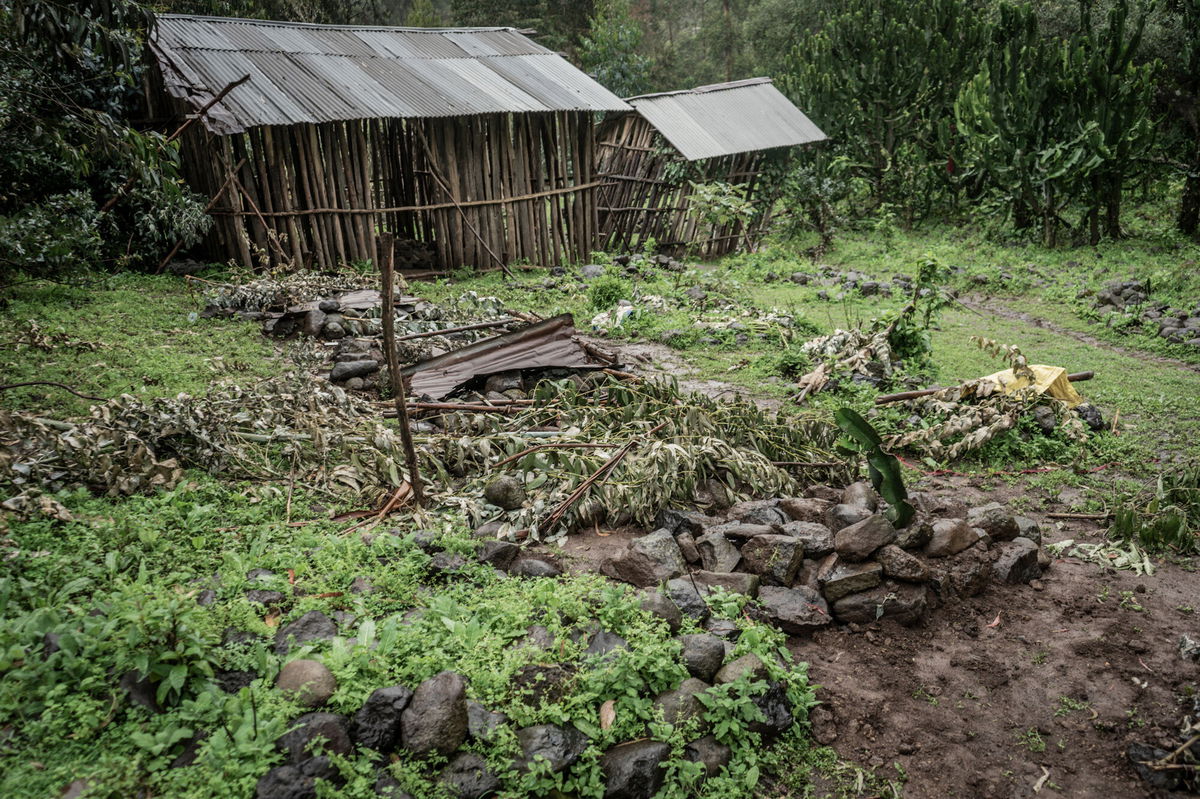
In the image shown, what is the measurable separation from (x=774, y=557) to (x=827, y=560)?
0.31m

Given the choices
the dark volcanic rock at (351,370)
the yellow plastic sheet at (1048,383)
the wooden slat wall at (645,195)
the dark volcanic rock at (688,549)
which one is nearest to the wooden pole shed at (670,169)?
the wooden slat wall at (645,195)

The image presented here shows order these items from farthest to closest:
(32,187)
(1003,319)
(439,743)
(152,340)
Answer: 1. (1003,319)
2. (32,187)
3. (152,340)
4. (439,743)

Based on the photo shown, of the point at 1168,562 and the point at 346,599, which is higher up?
the point at 346,599

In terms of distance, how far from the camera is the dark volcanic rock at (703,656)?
11.6 ft

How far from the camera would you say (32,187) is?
10203 mm

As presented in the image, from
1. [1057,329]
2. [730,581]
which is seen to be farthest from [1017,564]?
[1057,329]

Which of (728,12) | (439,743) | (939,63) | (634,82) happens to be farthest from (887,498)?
(728,12)

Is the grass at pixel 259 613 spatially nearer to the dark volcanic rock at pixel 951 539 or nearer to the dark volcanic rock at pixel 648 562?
the dark volcanic rock at pixel 648 562

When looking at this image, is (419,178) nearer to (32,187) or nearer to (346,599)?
(32,187)

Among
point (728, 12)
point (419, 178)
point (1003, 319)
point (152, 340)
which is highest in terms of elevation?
point (728, 12)

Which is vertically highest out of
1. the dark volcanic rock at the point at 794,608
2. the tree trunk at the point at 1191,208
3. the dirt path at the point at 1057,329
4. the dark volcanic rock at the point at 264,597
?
the tree trunk at the point at 1191,208

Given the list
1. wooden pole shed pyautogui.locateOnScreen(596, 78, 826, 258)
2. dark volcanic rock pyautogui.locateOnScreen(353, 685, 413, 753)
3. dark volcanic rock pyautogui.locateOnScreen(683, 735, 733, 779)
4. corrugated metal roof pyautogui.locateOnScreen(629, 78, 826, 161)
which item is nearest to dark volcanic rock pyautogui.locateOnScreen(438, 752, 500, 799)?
dark volcanic rock pyautogui.locateOnScreen(353, 685, 413, 753)

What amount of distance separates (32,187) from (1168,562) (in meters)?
12.4

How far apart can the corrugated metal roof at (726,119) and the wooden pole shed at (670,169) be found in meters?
0.03
